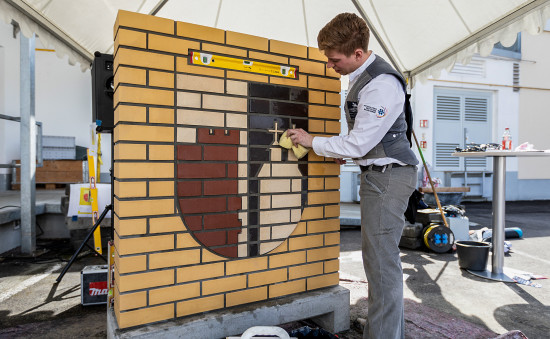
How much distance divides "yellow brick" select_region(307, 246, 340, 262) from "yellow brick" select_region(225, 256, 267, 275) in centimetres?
32

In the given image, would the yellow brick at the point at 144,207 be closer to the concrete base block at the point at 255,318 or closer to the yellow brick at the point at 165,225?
the yellow brick at the point at 165,225

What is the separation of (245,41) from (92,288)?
2272 mm

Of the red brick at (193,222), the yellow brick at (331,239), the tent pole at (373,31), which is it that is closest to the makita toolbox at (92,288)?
the red brick at (193,222)

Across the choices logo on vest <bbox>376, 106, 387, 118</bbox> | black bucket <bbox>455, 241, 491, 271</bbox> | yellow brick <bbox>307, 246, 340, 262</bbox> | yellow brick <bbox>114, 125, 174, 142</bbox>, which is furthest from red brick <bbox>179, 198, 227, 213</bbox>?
black bucket <bbox>455, 241, 491, 271</bbox>

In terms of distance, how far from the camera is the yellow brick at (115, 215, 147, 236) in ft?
5.25

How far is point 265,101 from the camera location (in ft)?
6.50

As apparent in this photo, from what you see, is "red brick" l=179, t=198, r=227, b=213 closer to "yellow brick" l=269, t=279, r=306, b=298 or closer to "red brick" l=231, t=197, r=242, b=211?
"red brick" l=231, t=197, r=242, b=211

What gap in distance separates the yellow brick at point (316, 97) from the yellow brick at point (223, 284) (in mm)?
1137

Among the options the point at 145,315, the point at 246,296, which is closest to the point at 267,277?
the point at 246,296

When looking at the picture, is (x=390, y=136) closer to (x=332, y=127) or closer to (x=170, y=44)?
(x=332, y=127)

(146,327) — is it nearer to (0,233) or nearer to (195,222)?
(195,222)

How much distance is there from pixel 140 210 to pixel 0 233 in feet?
12.8

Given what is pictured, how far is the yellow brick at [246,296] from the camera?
1887 mm

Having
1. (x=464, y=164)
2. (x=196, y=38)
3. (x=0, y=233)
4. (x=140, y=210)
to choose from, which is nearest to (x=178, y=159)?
(x=140, y=210)
